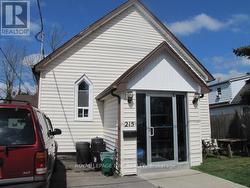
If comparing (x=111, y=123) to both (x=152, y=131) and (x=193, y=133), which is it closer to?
(x=152, y=131)

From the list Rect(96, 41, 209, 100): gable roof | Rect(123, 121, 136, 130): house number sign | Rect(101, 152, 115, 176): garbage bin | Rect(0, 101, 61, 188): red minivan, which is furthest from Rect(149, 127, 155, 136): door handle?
Rect(0, 101, 61, 188): red minivan

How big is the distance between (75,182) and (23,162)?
4.46 m

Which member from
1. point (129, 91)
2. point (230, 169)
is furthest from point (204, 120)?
point (129, 91)

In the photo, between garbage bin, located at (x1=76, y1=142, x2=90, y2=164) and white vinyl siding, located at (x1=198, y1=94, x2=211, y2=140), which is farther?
white vinyl siding, located at (x1=198, y1=94, x2=211, y2=140)

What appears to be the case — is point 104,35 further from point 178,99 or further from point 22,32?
point 178,99

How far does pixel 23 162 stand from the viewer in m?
5.29

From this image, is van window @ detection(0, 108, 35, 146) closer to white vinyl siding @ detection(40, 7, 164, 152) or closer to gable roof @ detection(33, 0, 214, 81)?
white vinyl siding @ detection(40, 7, 164, 152)

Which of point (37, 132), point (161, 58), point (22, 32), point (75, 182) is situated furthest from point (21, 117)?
point (22, 32)

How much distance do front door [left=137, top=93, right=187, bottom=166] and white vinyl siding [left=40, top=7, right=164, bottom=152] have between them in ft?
13.5

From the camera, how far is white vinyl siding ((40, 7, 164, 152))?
1398 cm

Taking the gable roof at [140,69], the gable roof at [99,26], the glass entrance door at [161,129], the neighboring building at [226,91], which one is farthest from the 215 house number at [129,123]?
the neighboring building at [226,91]

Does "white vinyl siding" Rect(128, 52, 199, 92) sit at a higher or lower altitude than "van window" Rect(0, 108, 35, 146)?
higher

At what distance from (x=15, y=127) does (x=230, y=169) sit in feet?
26.2

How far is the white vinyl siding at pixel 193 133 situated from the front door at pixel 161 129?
0.22 meters
